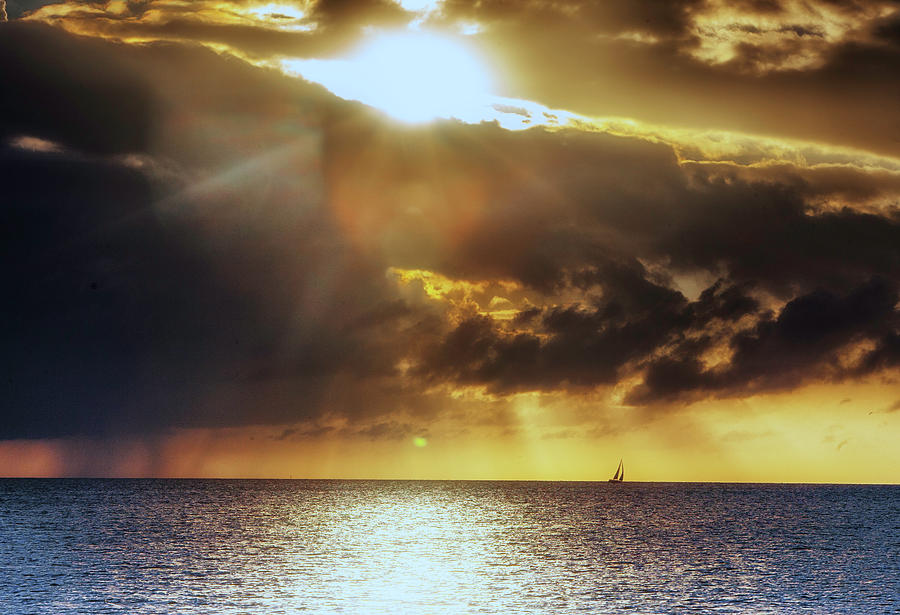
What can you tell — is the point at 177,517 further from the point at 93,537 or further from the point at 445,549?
the point at 445,549

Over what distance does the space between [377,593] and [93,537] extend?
6520 cm

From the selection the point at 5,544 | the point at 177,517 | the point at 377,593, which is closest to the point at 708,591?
the point at 377,593

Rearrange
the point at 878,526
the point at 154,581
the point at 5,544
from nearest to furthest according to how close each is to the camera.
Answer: the point at 154,581 → the point at 5,544 → the point at 878,526

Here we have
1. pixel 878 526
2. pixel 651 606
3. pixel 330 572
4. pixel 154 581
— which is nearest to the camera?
pixel 651 606

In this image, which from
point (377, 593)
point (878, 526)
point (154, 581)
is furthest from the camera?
point (878, 526)

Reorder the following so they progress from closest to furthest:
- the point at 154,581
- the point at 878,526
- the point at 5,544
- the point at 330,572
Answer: the point at 154,581
the point at 330,572
the point at 5,544
the point at 878,526

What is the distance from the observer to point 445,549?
110500 millimetres

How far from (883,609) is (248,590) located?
151 feet

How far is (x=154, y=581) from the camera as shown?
76.7m

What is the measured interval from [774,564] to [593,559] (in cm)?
1835

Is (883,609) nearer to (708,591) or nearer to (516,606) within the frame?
(708,591)

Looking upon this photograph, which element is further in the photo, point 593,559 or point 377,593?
point 593,559

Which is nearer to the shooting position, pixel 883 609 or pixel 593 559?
pixel 883 609

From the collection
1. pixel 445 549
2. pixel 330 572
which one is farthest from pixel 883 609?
pixel 445 549
